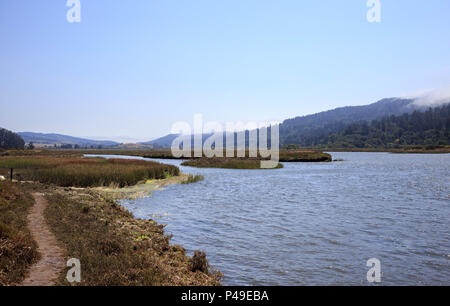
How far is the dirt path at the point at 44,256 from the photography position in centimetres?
943

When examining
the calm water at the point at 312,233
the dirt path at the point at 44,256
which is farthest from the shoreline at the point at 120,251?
the calm water at the point at 312,233

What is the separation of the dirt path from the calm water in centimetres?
588

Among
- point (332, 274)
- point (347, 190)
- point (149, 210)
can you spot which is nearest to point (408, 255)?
point (332, 274)

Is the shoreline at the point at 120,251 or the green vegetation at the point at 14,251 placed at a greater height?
the green vegetation at the point at 14,251

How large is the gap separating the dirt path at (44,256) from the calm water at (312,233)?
5.88 metres

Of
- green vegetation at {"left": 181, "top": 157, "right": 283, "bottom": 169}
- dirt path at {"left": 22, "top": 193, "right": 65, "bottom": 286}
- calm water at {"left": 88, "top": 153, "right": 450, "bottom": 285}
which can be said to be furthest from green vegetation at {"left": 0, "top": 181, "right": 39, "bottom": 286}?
green vegetation at {"left": 181, "top": 157, "right": 283, "bottom": 169}

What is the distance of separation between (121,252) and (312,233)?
1145 centimetres

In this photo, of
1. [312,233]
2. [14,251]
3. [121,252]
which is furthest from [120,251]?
[312,233]

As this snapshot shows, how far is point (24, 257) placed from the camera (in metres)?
10.8

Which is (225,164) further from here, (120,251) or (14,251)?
(14,251)

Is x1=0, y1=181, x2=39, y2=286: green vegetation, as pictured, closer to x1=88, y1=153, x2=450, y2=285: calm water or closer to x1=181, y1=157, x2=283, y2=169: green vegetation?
x1=88, y1=153, x2=450, y2=285: calm water

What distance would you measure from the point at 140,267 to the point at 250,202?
20.5 m

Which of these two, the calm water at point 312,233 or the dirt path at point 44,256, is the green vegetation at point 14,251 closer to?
the dirt path at point 44,256
